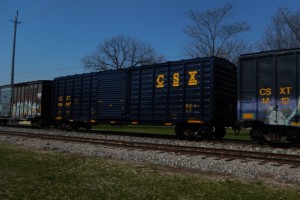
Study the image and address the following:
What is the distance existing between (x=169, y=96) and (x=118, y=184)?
37.3ft

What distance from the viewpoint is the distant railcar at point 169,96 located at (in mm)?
16391

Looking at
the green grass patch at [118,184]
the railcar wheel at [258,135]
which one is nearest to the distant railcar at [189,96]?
the railcar wheel at [258,135]

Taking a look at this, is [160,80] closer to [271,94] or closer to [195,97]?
[195,97]

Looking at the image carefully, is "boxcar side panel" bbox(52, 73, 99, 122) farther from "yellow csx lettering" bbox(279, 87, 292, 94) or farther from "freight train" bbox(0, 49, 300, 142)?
"yellow csx lettering" bbox(279, 87, 292, 94)

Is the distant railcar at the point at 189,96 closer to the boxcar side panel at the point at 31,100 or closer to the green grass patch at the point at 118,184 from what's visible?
the green grass patch at the point at 118,184

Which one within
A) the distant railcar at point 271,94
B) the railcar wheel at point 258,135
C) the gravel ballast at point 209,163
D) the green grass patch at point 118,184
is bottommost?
the green grass patch at point 118,184

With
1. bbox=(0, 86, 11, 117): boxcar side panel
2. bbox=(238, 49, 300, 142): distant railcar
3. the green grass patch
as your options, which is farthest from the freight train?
the green grass patch

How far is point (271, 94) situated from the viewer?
1381 cm

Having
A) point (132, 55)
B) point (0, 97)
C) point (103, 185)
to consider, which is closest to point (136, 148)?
point (103, 185)

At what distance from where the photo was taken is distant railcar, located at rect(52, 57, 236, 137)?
53.8ft

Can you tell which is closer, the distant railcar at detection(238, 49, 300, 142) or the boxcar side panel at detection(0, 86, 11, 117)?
the distant railcar at detection(238, 49, 300, 142)

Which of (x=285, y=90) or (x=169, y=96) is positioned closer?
(x=285, y=90)

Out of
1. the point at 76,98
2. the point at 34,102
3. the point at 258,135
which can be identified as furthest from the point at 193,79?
the point at 34,102

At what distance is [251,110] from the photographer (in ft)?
47.0
